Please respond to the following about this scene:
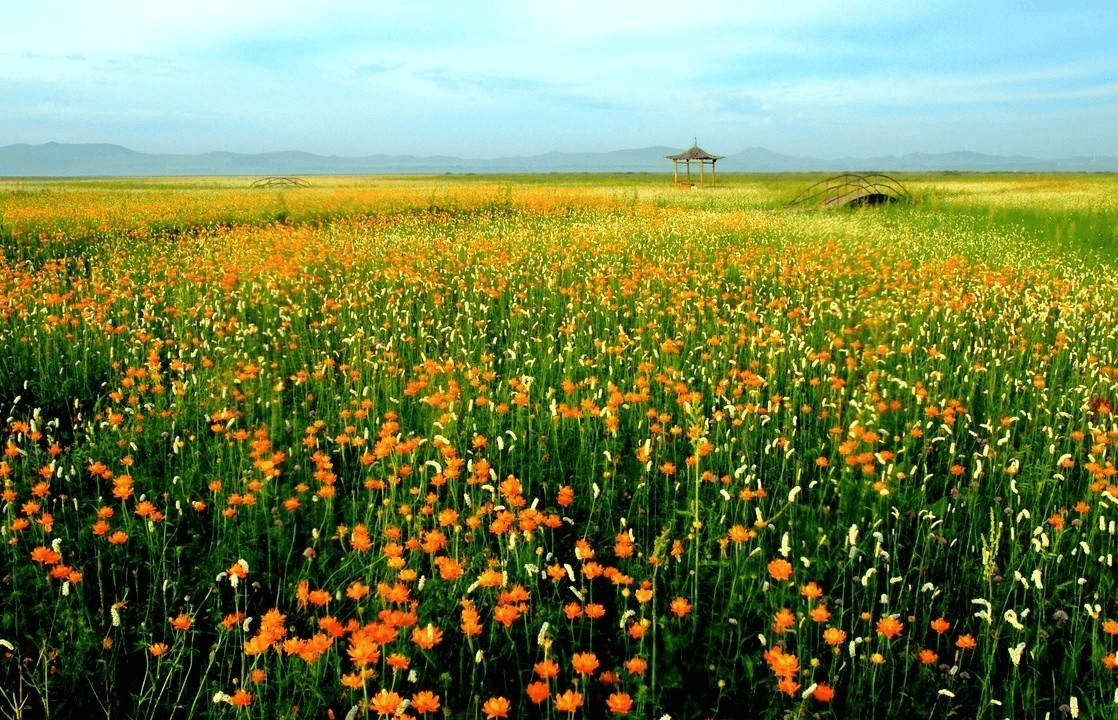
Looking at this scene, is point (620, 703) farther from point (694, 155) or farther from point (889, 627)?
point (694, 155)

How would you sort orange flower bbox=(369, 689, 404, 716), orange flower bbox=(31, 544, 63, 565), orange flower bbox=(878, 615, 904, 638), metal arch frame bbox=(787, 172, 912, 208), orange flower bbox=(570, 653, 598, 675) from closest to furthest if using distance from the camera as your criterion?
orange flower bbox=(369, 689, 404, 716)
orange flower bbox=(570, 653, 598, 675)
orange flower bbox=(878, 615, 904, 638)
orange flower bbox=(31, 544, 63, 565)
metal arch frame bbox=(787, 172, 912, 208)

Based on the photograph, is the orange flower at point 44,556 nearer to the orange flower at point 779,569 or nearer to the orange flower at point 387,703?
the orange flower at point 387,703

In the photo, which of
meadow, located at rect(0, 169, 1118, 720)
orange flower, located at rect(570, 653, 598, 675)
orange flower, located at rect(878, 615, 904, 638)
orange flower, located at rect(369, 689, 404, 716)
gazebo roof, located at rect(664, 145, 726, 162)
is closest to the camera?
orange flower, located at rect(369, 689, 404, 716)

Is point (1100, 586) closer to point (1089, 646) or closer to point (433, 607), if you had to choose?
point (1089, 646)

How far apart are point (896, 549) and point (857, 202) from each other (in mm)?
25656

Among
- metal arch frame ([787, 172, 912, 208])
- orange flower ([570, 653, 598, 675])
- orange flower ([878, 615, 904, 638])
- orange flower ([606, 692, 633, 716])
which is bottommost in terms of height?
orange flower ([606, 692, 633, 716])

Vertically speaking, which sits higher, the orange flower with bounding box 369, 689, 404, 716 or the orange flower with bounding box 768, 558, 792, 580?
the orange flower with bounding box 768, 558, 792, 580

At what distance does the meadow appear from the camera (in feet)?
8.35

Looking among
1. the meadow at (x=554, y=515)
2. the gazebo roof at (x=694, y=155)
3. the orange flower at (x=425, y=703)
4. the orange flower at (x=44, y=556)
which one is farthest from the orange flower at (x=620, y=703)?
the gazebo roof at (x=694, y=155)

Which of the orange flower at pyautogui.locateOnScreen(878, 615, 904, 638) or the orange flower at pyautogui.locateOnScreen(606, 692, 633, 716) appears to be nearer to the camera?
the orange flower at pyautogui.locateOnScreen(606, 692, 633, 716)

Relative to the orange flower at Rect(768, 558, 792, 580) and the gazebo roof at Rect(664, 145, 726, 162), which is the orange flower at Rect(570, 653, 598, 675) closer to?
the orange flower at Rect(768, 558, 792, 580)

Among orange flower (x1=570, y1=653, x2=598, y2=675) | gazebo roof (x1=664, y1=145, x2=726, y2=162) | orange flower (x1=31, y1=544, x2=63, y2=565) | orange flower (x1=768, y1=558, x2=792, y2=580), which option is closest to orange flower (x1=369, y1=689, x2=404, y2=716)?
orange flower (x1=570, y1=653, x2=598, y2=675)

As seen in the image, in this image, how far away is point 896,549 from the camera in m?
3.22

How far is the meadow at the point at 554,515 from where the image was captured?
254cm
